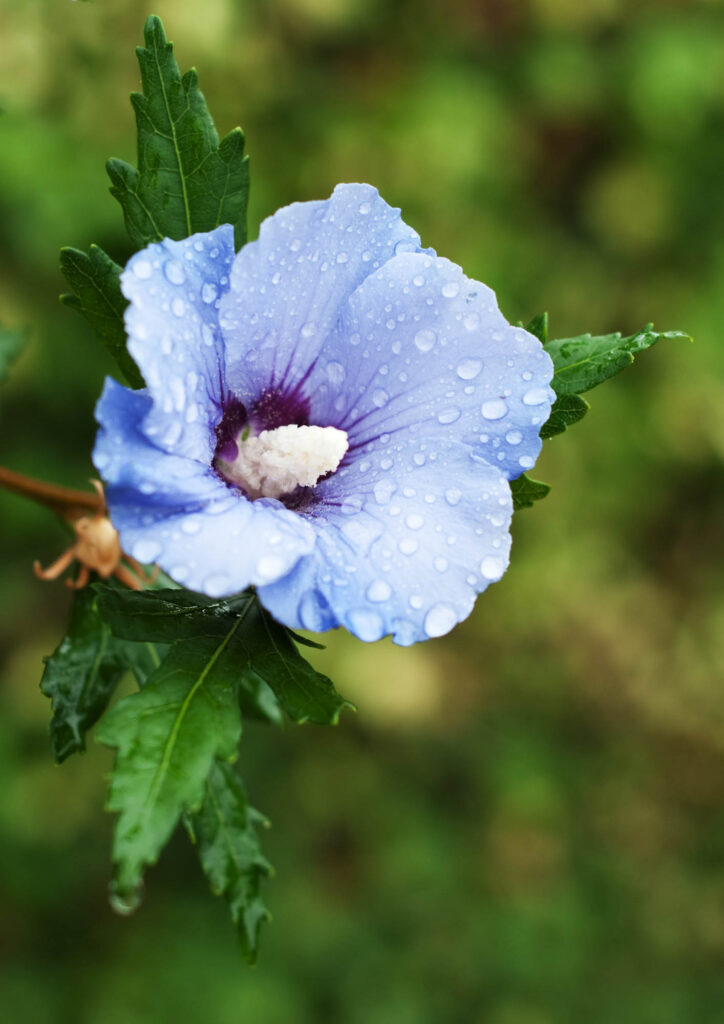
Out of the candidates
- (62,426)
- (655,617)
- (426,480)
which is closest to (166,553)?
(426,480)

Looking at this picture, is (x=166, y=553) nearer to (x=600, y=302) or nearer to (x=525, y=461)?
(x=525, y=461)

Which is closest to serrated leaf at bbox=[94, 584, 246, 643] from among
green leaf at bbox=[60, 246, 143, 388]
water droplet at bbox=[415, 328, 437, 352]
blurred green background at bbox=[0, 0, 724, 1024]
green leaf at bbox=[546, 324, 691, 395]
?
green leaf at bbox=[60, 246, 143, 388]

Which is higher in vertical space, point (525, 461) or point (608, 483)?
point (525, 461)

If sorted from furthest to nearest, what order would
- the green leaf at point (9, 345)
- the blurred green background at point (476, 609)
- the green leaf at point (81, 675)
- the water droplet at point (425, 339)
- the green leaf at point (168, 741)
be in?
the blurred green background at point (476, 609)
the green leaf at point (9, 345)
the green leaf at point (81, 675)
the water droplet at point (425, 339)
the green leaf at point (168, 741)

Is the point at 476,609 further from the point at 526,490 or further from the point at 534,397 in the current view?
the point at 534,397

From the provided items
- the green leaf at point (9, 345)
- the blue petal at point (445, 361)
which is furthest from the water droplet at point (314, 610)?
the green leaf at point (9, 345)

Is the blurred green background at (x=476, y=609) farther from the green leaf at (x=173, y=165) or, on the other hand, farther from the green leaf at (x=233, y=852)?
the green leaf at (x=233, y=852)
